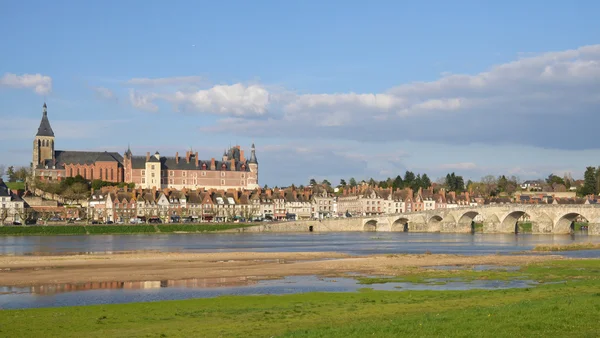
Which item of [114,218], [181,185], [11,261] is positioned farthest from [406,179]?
[11,261]

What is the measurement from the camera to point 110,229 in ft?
328

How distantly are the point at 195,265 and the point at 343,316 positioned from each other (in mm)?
22551

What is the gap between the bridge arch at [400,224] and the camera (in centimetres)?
10856

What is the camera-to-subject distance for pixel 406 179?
548 ft

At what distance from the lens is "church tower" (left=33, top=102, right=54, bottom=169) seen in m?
160

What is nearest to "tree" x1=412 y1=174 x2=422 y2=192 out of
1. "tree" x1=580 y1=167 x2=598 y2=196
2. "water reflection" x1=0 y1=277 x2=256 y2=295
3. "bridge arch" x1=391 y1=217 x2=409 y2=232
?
"tree" x1=580 y1=167 x2=598 y2=196

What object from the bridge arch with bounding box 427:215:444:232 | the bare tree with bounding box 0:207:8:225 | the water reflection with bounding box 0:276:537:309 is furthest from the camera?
the bare tree with bounding box 0:207:8:225

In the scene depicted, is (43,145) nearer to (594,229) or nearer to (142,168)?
(142,168)

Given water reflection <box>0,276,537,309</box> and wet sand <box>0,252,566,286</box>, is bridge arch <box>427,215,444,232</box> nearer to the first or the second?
wet sand <box>0,252,566,286</box>

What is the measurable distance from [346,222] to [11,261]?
68.9 meters

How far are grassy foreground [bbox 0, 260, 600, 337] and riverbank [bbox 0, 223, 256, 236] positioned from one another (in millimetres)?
74613

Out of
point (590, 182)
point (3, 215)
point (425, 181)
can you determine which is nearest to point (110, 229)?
point (3, 215)

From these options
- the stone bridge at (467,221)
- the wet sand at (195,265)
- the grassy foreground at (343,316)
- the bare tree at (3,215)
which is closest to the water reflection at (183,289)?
the grassy foreground at (343,316)

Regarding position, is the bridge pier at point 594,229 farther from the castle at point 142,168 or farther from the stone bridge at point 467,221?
the castle at point 142,168
